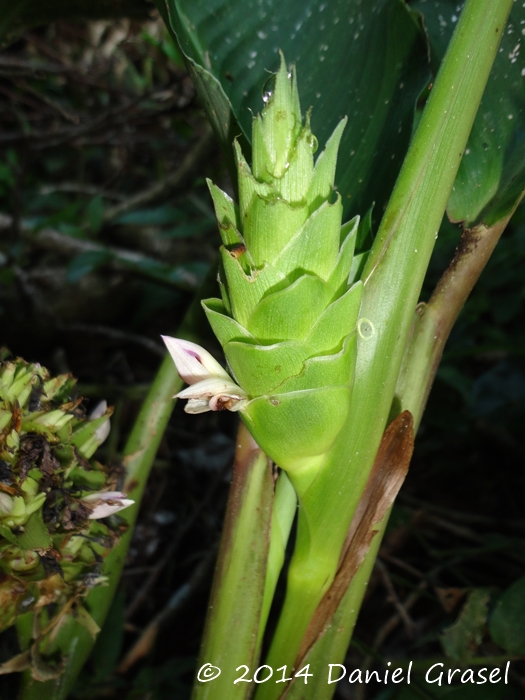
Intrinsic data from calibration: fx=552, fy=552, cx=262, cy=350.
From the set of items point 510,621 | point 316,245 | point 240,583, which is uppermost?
point 316,245

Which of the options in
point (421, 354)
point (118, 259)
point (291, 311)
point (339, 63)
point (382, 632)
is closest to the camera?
point (291, 311)

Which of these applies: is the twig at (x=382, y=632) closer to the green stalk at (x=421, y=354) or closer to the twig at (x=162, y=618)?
the twig at (x=162, y=618)

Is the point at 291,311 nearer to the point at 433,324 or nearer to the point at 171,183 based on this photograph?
the point at 433,324

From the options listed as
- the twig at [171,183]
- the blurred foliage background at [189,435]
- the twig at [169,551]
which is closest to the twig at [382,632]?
the blurred foliage background at [189,435]

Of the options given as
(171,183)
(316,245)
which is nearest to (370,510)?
(316,245)

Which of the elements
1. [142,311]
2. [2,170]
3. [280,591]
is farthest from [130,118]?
[280,591]

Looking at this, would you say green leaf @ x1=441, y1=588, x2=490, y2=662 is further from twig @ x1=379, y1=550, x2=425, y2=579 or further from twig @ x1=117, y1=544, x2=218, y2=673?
twig @ x1=117, y1=544, x2=218, y2=673

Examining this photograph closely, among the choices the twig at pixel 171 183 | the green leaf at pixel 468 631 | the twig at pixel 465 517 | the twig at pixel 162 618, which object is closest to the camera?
the green leaf at pixel 468 631
